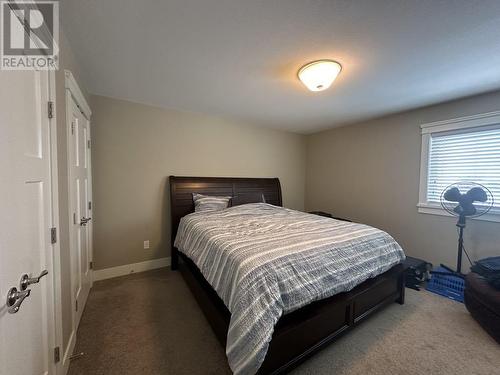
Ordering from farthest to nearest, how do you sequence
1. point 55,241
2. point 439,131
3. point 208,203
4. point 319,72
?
point 208,203 → point 439,131 → point 319,72 → point 55,241

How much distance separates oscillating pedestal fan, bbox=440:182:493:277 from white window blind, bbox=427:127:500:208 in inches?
4.0

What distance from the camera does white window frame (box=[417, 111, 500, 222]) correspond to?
2.46 meters

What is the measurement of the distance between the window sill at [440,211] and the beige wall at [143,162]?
2.87 meters

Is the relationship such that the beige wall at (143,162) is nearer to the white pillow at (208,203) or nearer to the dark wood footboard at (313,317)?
the white pillow at (208,203)

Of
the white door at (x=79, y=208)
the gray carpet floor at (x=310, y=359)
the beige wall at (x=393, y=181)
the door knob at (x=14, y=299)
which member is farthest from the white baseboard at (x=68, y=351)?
the beige wall at (x=393, y=181)

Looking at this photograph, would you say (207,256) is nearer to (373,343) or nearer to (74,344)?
(74,344)

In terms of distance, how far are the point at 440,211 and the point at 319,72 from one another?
2.61 m

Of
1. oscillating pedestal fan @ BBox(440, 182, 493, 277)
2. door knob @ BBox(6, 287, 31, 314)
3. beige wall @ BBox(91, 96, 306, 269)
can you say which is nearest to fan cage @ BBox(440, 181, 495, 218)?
oscillating pedestal fan @ BBox(440, 182, 493, 277)

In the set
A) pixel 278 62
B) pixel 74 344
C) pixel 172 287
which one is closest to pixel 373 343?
pixel 172 287

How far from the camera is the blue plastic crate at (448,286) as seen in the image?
2.42 meters

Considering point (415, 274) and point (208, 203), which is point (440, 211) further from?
point (208, 203)

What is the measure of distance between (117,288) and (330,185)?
400cm

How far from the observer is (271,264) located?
1.45 metres

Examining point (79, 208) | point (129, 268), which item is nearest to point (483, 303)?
point (79, 208)
